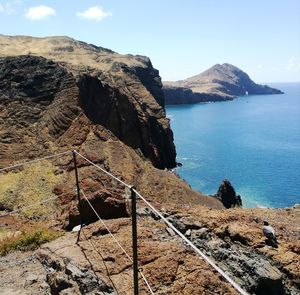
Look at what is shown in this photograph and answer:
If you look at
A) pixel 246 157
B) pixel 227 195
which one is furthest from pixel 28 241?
pixel 246 157

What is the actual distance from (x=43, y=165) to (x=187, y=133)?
107651 millimetres

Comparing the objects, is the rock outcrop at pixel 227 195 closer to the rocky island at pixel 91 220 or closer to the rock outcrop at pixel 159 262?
the rocky island at pixel 91 220

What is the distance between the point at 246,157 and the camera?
9425 cm

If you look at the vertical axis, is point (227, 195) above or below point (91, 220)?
below

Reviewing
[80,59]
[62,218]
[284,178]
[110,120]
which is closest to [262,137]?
[284,178]

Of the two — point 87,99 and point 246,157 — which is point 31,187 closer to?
point 87,99

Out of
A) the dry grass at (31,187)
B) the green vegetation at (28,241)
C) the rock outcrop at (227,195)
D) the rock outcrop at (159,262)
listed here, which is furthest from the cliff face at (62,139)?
the rock outcrop at (227,195)

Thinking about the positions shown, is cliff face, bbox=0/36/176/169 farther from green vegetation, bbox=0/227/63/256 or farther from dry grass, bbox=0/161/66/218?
green vegetation, bbox=0/227/63/256

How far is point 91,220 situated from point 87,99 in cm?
3983

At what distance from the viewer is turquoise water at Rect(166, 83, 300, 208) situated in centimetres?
6812

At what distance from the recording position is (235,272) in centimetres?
943

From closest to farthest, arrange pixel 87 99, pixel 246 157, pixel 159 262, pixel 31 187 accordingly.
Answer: pixel 159 262 → pixel 31 187 → pixel 87 99 → pixel 246 157

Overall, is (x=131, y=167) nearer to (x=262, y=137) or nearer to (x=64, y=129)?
(x=64, y=129)

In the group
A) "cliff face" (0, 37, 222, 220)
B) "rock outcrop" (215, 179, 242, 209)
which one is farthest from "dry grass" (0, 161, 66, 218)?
"rock outcrop" (215, 179, 242, 209)
